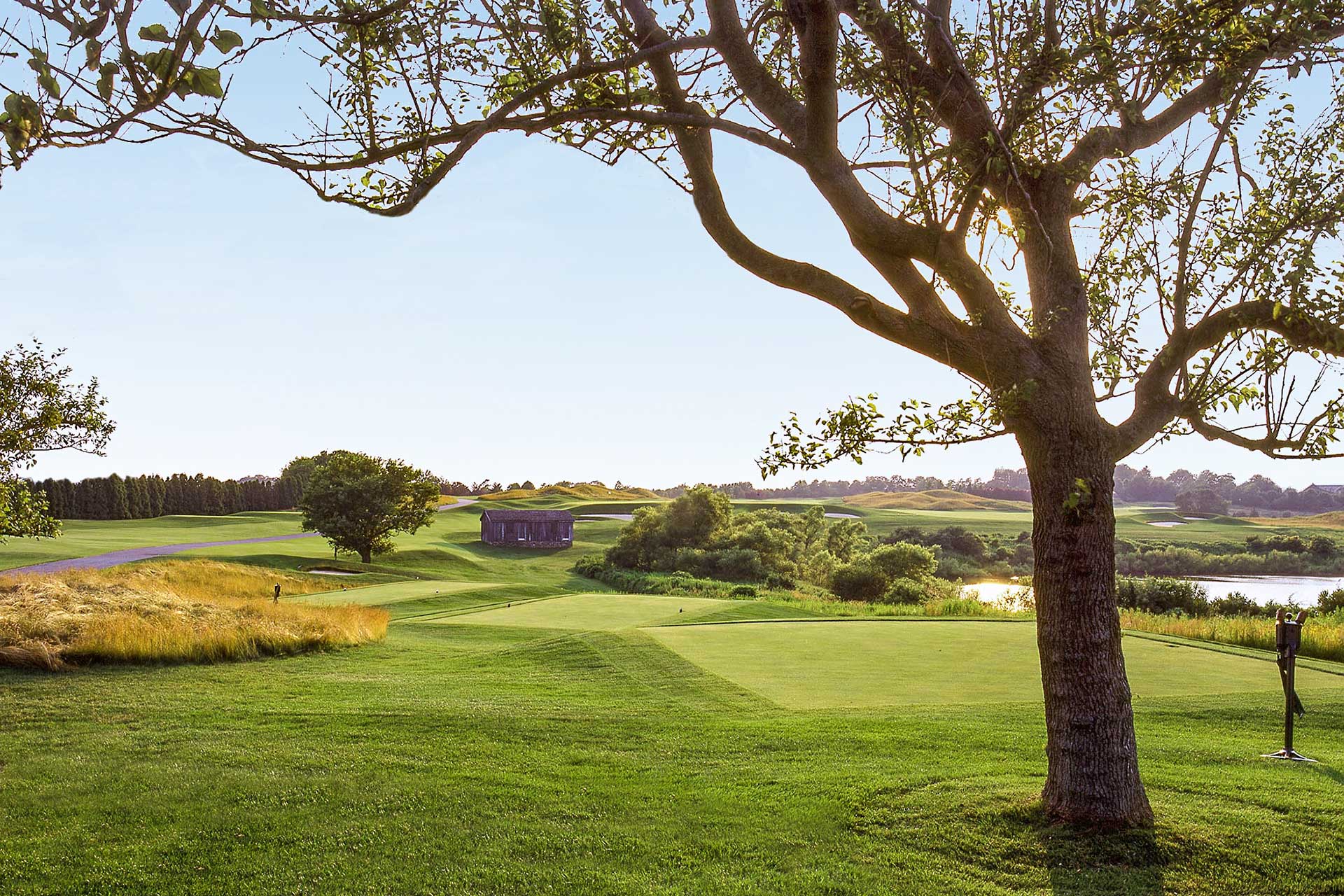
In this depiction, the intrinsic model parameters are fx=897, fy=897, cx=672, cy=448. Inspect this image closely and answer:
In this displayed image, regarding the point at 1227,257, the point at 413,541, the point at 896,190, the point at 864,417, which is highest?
the point at 896,190

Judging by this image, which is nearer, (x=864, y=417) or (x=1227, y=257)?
(x=864, y=417)

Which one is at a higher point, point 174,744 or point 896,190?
point 896,190

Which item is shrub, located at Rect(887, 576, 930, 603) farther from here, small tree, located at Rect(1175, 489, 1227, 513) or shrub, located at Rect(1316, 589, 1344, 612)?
small tree, located at Rect(1175, 489, 1227, 513)

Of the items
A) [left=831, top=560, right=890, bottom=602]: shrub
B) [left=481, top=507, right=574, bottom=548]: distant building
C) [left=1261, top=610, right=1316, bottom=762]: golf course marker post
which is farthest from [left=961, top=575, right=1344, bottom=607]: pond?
[left=1261, top=610, right=1316, bottom=762]: golf course marker post

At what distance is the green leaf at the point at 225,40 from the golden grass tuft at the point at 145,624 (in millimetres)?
12130

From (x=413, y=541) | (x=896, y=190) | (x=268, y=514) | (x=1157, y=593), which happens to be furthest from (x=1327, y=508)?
(x=896, y=190)

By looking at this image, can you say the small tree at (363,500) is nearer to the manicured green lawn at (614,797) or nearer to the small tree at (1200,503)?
the manicured green lawn at (614,797)

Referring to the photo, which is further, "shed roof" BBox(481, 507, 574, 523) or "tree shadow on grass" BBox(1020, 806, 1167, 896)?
"shed roof" BBox(481, 507, 574, 523)

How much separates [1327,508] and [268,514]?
4118 inches

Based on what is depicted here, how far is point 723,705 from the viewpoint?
10.1m

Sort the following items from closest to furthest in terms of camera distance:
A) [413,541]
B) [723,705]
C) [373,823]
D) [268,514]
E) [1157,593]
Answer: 1. [373,823]
2. [723,705]
3. [1157,593]
4. [413,541]
5. [268,514]

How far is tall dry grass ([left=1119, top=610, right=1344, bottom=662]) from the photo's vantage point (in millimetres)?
15550

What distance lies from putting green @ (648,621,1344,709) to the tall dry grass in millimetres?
2075

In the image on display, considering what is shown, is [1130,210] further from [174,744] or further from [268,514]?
[268,514]
